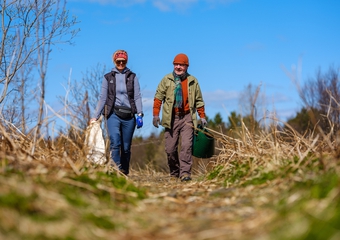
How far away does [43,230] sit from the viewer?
2.52 m

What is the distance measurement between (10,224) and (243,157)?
11.2ft

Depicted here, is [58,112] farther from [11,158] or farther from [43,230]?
[43,230]

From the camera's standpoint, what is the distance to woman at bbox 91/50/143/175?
7137mm

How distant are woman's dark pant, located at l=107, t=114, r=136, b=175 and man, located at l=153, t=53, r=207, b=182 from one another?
0.63m

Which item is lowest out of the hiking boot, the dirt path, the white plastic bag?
the dirt path

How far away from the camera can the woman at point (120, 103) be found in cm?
714

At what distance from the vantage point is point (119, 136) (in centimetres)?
716

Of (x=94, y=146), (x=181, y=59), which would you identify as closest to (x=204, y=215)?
(x=94, y=146)

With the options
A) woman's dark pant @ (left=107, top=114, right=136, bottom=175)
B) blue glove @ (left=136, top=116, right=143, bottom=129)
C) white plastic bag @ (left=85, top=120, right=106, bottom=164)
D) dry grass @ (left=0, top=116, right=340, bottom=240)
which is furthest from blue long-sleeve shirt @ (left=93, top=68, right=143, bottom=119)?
dry grass @ (left=0, top=116, right=340, bottom=240)

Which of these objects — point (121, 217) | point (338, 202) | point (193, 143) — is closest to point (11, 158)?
point (121, 217)

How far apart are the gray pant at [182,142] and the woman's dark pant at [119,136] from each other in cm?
74

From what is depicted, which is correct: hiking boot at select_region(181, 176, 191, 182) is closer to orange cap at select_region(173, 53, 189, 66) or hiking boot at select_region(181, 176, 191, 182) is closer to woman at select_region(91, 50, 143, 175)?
woman at select_region(91, 50, 143, 175)

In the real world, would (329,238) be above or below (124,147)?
below

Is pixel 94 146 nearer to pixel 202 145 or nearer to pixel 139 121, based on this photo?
pixel 139 121
